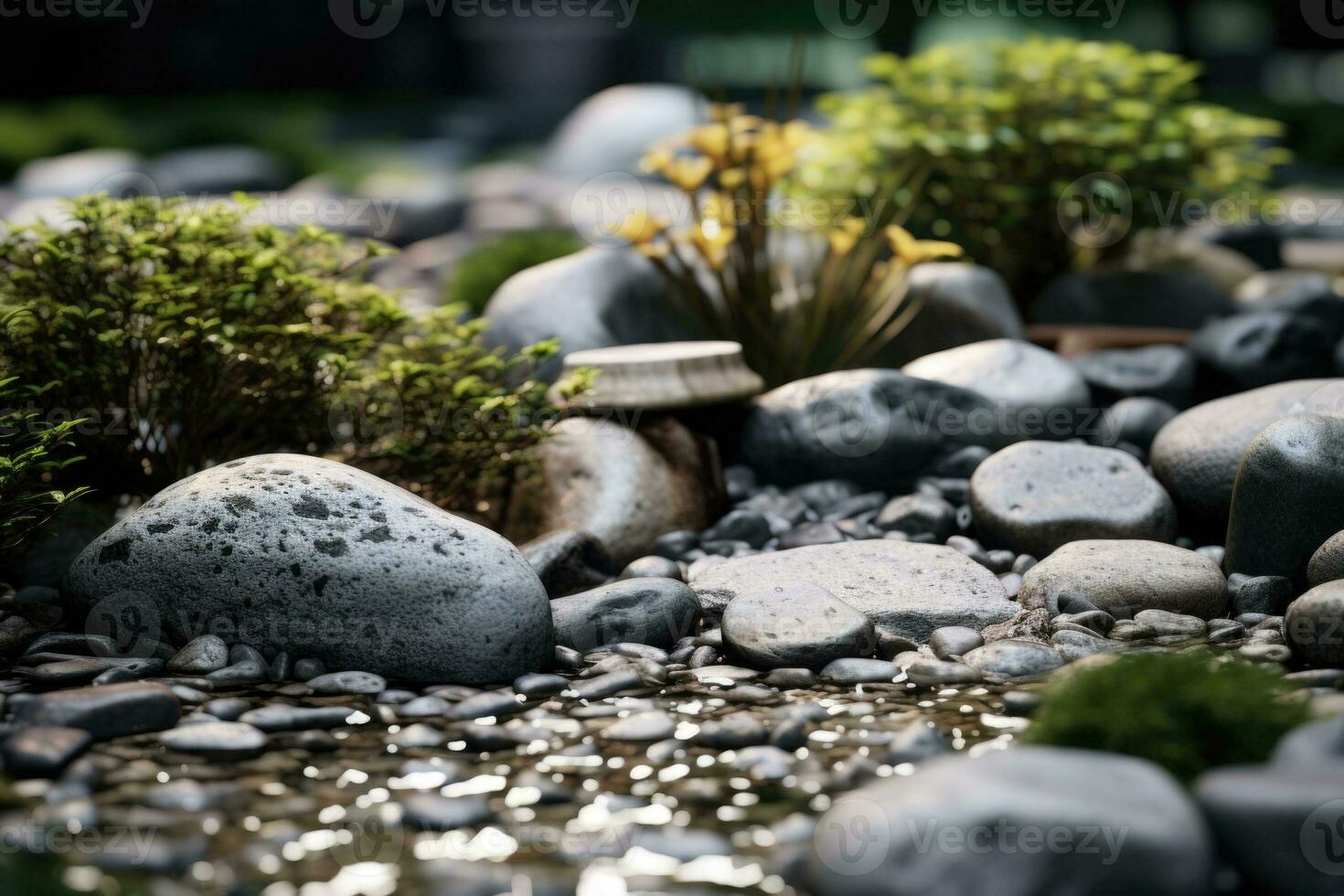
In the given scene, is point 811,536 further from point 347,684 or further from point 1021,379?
point 347,684

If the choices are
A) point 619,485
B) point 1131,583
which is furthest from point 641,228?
point 1131,583

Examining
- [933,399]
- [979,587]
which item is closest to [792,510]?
[933,399]

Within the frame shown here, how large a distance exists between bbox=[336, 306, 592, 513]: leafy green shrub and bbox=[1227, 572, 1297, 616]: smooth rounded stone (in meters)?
2.66

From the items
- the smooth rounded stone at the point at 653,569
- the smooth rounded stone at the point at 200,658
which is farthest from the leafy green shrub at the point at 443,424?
the smooth rounded stone at the point at 200,658

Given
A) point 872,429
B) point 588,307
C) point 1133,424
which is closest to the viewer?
point 872,429

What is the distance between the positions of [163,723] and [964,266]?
543 cm

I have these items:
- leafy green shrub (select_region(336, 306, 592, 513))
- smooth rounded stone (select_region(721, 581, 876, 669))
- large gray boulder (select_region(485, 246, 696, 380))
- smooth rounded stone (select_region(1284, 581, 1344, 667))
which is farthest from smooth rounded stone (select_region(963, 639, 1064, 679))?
large gray boulder (select_region(485, 246, 696, 380))

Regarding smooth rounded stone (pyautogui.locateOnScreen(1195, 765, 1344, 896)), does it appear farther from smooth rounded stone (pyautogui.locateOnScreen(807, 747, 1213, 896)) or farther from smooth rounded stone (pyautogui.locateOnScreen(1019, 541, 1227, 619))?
smooth rounded stone (pyautogui.locateOnScreen(1019, 541, 1227, 619))

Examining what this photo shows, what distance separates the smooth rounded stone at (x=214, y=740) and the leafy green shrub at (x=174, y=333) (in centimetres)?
184

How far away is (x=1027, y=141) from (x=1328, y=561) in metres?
4.41

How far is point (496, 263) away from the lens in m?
8.88

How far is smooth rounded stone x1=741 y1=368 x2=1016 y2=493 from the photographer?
6094 millimetres

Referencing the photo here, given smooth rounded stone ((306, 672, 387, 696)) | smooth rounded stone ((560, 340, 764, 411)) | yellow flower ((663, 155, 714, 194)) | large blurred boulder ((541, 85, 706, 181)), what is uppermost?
large blurred boulder ((541, 85, 706, 181))

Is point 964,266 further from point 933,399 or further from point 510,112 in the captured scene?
point 510,112
